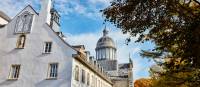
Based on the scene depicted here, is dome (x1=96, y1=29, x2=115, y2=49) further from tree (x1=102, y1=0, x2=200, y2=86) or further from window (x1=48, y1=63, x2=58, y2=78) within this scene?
tree (x1=102, y1=0, x2=200, y2=86)

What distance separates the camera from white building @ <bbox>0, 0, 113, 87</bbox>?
1266 inches

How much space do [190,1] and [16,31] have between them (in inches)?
1033

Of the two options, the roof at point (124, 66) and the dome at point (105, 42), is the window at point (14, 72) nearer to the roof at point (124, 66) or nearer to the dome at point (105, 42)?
the roof at point (124, 66)

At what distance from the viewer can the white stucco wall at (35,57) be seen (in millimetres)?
32031

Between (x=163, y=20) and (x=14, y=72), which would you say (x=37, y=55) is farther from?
(x=163, y=20)

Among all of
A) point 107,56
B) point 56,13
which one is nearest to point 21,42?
point 56,13

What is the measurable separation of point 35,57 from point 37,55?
0.31 metres

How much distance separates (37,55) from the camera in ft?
109

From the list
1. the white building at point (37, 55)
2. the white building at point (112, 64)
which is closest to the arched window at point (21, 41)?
the white building at point (37, 55)

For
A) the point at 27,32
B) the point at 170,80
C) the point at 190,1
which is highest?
the point at 27,32

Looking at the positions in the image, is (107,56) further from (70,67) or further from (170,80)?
(170,80)

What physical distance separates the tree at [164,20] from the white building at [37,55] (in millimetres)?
19960

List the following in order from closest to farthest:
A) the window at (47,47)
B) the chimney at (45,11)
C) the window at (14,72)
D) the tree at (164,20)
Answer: the tree at (164,20) → the window at (14,72) → the window at (47,47) → the chimney at (45,11)

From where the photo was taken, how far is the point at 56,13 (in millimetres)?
41312
